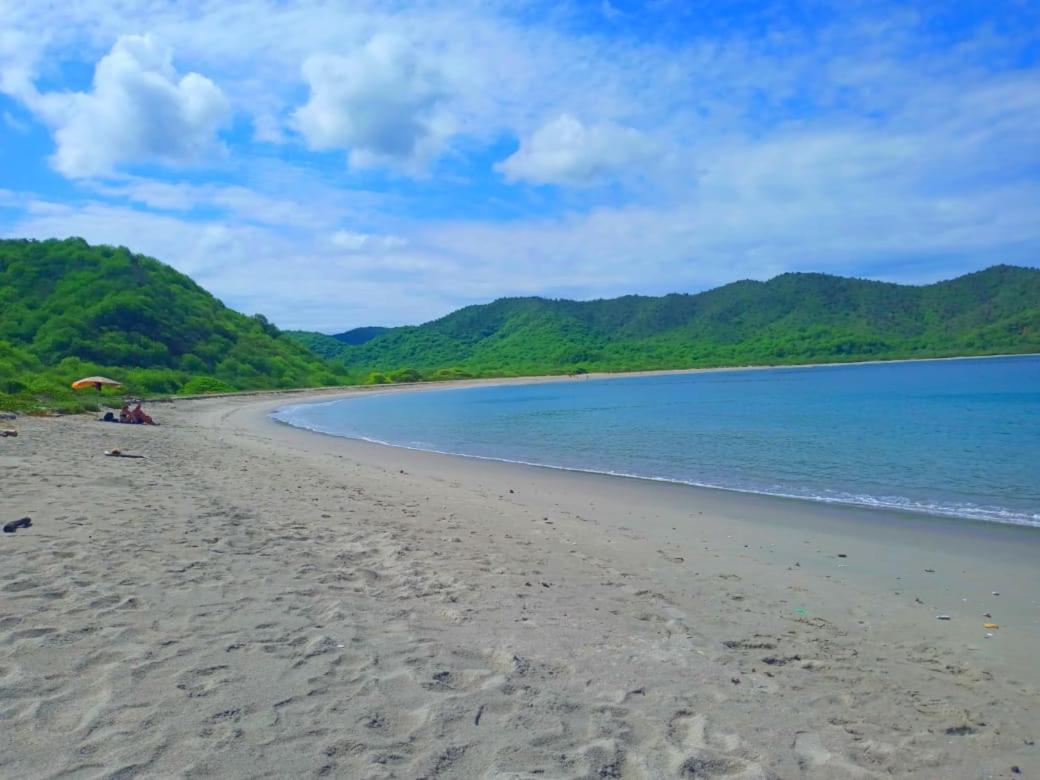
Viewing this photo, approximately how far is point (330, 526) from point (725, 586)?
4661 millimetres

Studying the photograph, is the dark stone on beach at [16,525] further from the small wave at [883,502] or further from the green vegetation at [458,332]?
the green vegetation at [458,332]

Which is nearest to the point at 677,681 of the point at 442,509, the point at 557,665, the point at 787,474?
the point at 557,665

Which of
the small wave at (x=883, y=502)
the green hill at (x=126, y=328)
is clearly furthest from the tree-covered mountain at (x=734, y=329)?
the small wave at (x=883, y=502)

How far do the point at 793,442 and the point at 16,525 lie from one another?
19.6 meters

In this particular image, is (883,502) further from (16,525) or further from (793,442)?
(16,525)

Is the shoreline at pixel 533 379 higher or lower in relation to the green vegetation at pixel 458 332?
A: lower

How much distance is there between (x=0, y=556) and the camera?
20.1 feet

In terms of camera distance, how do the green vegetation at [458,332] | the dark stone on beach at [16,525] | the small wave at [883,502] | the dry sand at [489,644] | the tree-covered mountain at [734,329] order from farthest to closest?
the tree-covered mountain at [734,329]
the green vegetation at [458,332]
the small wave at [883,502]
the dark stone on beach at [16,525]
the dry sand at [489,644]

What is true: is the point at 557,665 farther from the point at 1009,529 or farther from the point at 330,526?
the point at 1009,529

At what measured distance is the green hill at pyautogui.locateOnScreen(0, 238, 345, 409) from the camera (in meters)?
54.3

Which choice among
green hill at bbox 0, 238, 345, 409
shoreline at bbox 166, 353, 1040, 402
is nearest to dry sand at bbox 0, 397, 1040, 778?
shoreline at bbox 166, 353, 1040, 402

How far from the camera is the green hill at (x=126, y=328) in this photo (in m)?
54.3

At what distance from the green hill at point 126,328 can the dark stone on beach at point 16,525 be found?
38.2m

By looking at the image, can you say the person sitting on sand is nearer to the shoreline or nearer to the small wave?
the small wave
